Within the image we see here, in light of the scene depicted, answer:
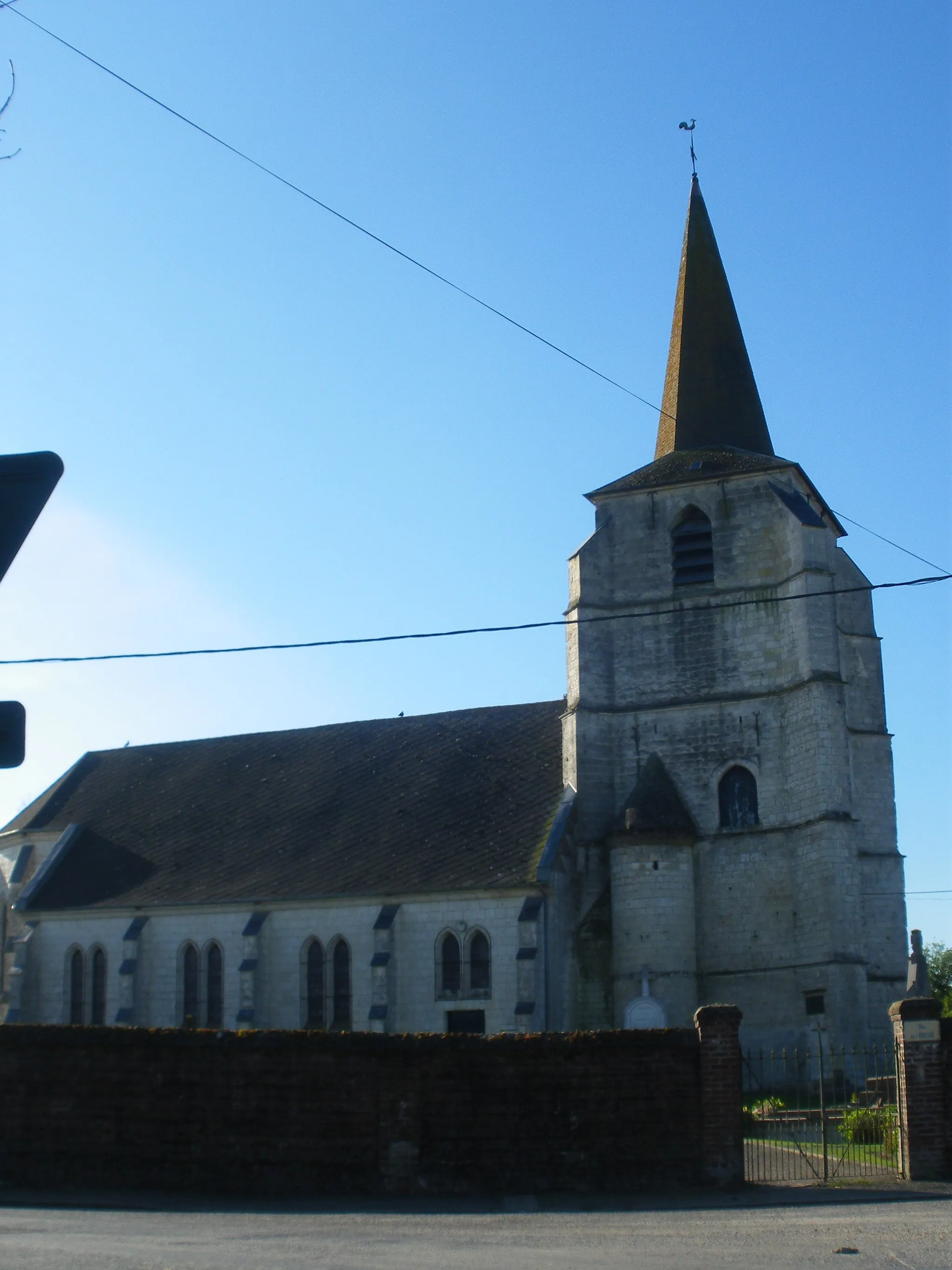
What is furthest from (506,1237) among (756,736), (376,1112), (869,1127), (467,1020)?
(756,736)

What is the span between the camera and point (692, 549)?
34.5 meters

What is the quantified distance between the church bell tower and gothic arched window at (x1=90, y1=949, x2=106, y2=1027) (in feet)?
36.0

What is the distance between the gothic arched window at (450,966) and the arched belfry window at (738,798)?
6245 mm

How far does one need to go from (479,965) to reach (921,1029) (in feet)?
50.0

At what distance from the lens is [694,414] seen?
120 feet

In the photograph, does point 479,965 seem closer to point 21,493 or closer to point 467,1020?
point 467,1020

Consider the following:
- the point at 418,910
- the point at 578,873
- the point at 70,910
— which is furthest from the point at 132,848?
the point at 578,873

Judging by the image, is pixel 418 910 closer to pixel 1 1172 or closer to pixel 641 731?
pixel 641 731

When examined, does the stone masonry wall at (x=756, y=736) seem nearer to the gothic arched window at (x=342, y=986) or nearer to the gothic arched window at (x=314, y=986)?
the gothic arched window at (x=342, y=986)

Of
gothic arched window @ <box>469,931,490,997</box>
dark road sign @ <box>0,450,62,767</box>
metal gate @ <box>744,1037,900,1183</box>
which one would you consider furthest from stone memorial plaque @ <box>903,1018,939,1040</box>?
gothic arched window @ <box>469,931,490,997</box>

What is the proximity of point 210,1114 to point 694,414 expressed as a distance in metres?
24.0

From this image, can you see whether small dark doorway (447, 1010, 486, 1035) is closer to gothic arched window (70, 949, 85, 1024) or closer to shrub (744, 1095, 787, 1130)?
shrub (744, 1095, 787, 1130)

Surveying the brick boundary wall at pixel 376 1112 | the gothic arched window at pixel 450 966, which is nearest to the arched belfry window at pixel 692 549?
the gothic arched window at pixel 450 966

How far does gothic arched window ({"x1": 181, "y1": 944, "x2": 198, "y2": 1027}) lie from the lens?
33.6 metres
